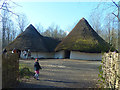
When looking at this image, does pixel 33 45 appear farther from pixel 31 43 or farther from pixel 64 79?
pixel 64 79

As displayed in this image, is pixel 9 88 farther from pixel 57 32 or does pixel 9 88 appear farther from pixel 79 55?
pixel 57 32

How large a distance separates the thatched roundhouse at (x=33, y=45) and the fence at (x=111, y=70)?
20.8 m

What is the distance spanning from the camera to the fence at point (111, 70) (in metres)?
4.64

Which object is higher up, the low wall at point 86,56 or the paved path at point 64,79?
the low wall at point 86,56

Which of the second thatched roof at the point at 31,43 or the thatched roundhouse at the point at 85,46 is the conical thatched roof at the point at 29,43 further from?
the thatched roundhouse at the point at 85,46

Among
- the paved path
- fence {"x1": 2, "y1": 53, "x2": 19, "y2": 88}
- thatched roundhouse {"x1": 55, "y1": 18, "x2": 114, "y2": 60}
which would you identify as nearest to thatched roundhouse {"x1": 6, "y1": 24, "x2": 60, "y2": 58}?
thatched roundhouse {"x1": 55, "y1": 18, "x2": 114, "y2": 60}

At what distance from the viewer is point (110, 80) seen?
518cm

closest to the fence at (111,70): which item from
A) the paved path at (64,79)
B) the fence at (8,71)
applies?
the paved path at (64,79)

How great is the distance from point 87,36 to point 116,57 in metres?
20.7

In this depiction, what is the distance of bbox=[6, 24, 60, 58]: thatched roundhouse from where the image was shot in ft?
83.0

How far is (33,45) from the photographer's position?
85.6 ft

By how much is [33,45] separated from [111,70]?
73.0ft

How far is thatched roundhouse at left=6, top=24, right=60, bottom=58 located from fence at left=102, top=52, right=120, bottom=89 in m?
20.8

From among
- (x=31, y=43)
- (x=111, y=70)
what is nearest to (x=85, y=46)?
(x=31, y=43)
